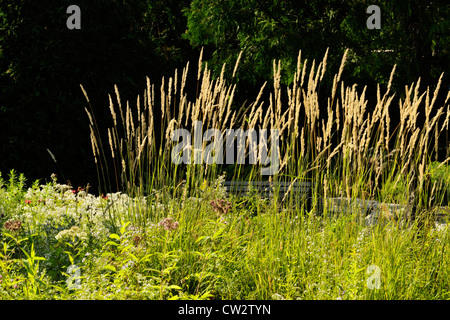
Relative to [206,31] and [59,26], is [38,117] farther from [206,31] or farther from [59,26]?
[206,31]

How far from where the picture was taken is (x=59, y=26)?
6.77m

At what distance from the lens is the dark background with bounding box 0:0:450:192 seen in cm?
643

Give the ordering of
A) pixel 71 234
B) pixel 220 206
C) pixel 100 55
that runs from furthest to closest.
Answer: pixel 100 55 → pixel 220 206 → pixel 71 234

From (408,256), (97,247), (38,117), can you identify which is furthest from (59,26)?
(408,256)

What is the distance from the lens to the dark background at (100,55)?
6.43 metres

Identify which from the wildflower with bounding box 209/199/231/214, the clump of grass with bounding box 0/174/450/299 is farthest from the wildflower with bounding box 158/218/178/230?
the wildflower with bounding box 209/199/231/214

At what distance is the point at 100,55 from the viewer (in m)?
6.90

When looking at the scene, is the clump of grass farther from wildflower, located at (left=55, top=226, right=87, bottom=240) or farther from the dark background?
the dark background

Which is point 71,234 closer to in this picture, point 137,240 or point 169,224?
point 137,240

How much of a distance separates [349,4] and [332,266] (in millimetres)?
4230

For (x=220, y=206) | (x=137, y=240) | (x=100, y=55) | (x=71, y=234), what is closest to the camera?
(x=137, y=240)

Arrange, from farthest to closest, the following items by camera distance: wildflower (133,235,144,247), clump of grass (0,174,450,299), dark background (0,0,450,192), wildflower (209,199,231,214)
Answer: dark background (0,0,450,192) < wildflower (209,199,231,214) < wildflower (133,235,144,247) < clump of grass (0,174,450,299)

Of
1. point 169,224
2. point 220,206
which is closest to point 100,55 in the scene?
point 220,206

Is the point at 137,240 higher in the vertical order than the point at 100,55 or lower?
lower
